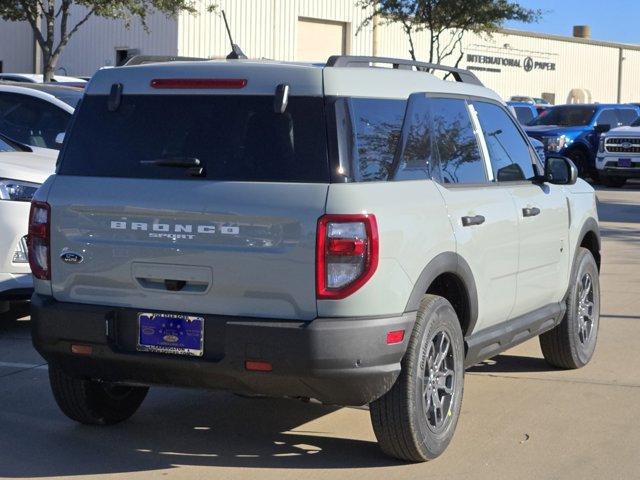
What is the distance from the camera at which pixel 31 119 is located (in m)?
12.0

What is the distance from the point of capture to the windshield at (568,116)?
27047 millimetres

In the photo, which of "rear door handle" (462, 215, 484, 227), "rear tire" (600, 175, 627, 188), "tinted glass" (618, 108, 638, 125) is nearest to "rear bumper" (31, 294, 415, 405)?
"rear door handle" (462, 215, 484, 227)

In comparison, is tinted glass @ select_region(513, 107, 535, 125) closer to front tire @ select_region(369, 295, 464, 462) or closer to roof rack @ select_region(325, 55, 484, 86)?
roof rack @ select_region(325, 55, 484, 86)

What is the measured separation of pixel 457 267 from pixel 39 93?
743cm

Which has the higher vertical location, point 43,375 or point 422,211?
point 422,211

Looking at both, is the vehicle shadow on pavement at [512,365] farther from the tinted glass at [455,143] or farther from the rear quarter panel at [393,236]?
the rear quarter panel at [393,236]

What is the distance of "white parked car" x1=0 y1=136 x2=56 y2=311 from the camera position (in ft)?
27.0

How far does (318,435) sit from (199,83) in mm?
1949

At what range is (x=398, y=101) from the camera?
5645mm

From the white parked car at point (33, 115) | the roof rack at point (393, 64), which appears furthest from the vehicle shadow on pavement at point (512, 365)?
the white parked car at point (33, 115)

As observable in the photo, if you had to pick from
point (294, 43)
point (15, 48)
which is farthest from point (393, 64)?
point (15, 48)

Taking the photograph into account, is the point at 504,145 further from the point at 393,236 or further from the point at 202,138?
the point at 202,138

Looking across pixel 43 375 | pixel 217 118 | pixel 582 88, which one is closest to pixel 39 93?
pixel 43 375

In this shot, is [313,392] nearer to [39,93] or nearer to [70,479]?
[70,479]
